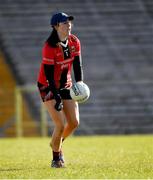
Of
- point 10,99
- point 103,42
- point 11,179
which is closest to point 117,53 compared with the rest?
point 103,42

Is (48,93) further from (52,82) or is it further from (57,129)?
(57,129)

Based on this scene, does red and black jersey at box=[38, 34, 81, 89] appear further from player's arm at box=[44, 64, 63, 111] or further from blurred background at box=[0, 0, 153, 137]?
blurred background at box=[0, 0, 153, 137]

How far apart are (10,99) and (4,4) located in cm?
413

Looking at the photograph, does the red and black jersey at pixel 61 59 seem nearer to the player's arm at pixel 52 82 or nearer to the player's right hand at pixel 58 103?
the player's arm at pixel 52 82

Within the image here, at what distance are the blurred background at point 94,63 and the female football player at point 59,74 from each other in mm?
11753

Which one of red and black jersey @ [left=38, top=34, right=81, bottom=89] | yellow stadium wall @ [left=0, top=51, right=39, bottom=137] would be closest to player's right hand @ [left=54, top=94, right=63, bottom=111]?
red and black jersey @ [left=38, top=34, right=81, bottom=89]

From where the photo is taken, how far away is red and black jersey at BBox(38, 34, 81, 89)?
8.71 meters

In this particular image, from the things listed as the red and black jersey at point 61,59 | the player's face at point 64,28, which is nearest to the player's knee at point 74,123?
the red and black jersey at point 61,59

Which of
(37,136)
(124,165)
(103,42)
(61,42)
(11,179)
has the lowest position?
(37,136)

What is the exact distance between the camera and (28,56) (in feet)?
76.3

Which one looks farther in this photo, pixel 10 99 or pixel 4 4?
pixel 4 4

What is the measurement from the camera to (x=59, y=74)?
8898 mm

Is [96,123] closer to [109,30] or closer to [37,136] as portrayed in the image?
[37,136]

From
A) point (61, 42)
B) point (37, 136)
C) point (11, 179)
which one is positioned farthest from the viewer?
point (37, 136)
